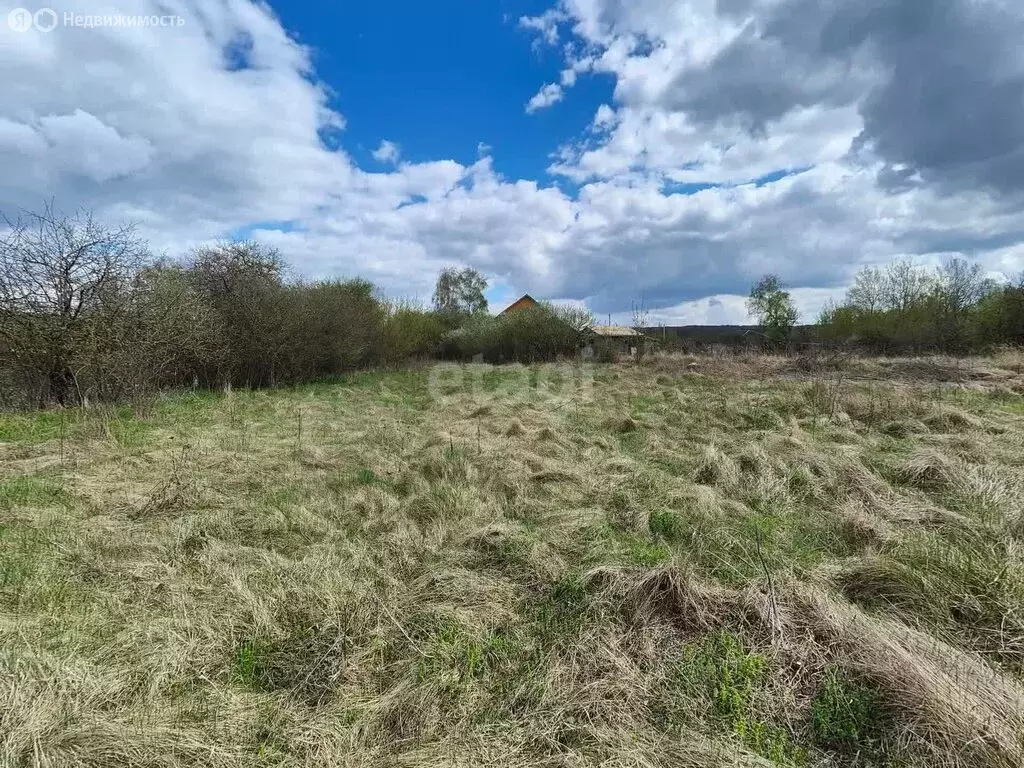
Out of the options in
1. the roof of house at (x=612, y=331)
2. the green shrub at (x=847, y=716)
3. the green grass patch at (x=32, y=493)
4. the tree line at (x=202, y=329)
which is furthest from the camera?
the roof of house at (x=612, y=331)

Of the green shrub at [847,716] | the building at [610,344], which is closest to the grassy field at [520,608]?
the green shrub at [847,716]

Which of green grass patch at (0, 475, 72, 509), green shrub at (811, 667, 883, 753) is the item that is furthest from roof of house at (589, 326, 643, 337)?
green shrub at (811, 667, 883, 753)

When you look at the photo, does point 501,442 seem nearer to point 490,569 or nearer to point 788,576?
point 490,569

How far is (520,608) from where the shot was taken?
114 inches

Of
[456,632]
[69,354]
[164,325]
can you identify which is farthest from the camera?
[164,325]

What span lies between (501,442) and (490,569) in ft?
11.8

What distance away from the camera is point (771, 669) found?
7.34 ft

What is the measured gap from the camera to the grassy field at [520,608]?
1.92 m

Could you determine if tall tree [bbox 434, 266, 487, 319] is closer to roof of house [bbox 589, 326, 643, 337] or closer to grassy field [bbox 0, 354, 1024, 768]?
roof of house [bbox 589, 326, 643, 337]

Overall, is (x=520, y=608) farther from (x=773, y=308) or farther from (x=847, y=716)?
(x=773, y=308)

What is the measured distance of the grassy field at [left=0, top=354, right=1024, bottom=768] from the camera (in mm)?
1922

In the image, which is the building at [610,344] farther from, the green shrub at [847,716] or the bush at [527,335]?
the green shrub at [847,716]

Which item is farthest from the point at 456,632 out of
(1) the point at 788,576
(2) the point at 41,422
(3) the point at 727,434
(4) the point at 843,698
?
(2) the point at 41,422

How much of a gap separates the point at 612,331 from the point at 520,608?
81.0 ft
